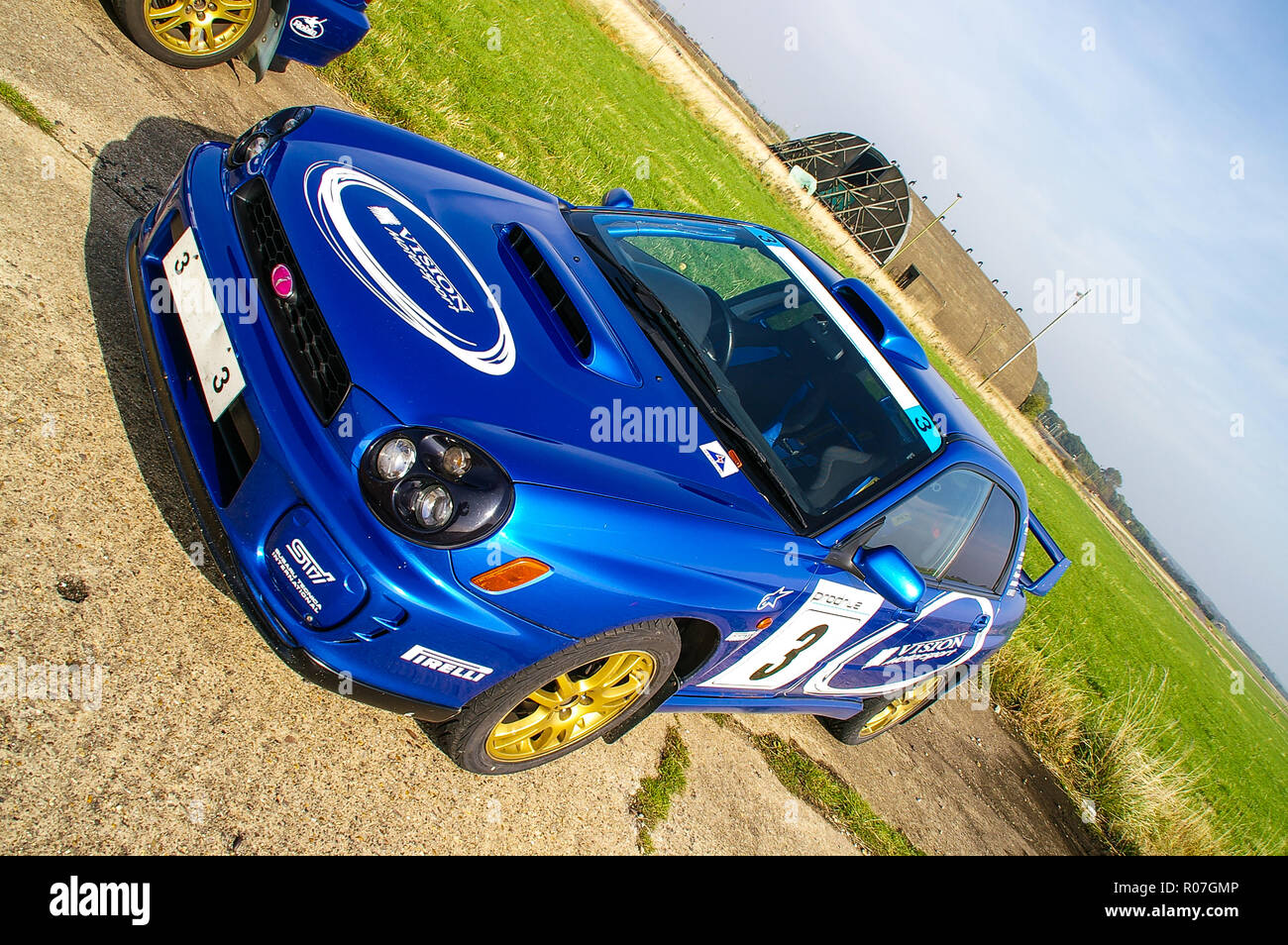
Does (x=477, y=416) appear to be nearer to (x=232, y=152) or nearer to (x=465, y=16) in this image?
(x=232, y=152)

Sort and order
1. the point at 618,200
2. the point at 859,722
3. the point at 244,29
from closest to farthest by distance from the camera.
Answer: the point at 618,200
the point at 859,722
the point at 244,29

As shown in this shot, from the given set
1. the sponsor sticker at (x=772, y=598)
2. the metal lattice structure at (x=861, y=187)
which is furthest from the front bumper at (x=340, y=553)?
the metal lattice structure at (x=861, y=187)

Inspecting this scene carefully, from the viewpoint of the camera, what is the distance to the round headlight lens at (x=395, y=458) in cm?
208

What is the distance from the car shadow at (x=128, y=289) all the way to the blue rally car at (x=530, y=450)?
1.13 ft

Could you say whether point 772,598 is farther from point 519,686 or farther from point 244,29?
point 244,29

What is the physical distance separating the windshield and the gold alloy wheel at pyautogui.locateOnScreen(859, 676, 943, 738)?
5.17 ft

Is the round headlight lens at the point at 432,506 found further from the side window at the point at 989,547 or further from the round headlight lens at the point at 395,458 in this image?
the side window at the point at 989,547

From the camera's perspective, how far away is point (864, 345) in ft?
11.7

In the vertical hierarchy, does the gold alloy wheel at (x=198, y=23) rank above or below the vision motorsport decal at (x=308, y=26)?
below

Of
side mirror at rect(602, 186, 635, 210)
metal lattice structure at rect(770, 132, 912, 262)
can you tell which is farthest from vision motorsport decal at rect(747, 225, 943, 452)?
metal lattice structure at rect(770, 132, 912, 262)

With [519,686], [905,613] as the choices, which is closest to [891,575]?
[905,613]

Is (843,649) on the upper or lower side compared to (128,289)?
upper

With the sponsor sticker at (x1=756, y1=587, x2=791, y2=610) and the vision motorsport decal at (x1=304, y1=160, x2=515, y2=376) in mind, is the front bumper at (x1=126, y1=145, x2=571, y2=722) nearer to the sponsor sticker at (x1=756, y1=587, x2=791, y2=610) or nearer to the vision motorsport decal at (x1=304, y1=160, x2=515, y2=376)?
the vision motorsport decal at (x1=304, y1=160, x2=515, y2=376)

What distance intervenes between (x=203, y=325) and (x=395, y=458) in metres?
0.90
